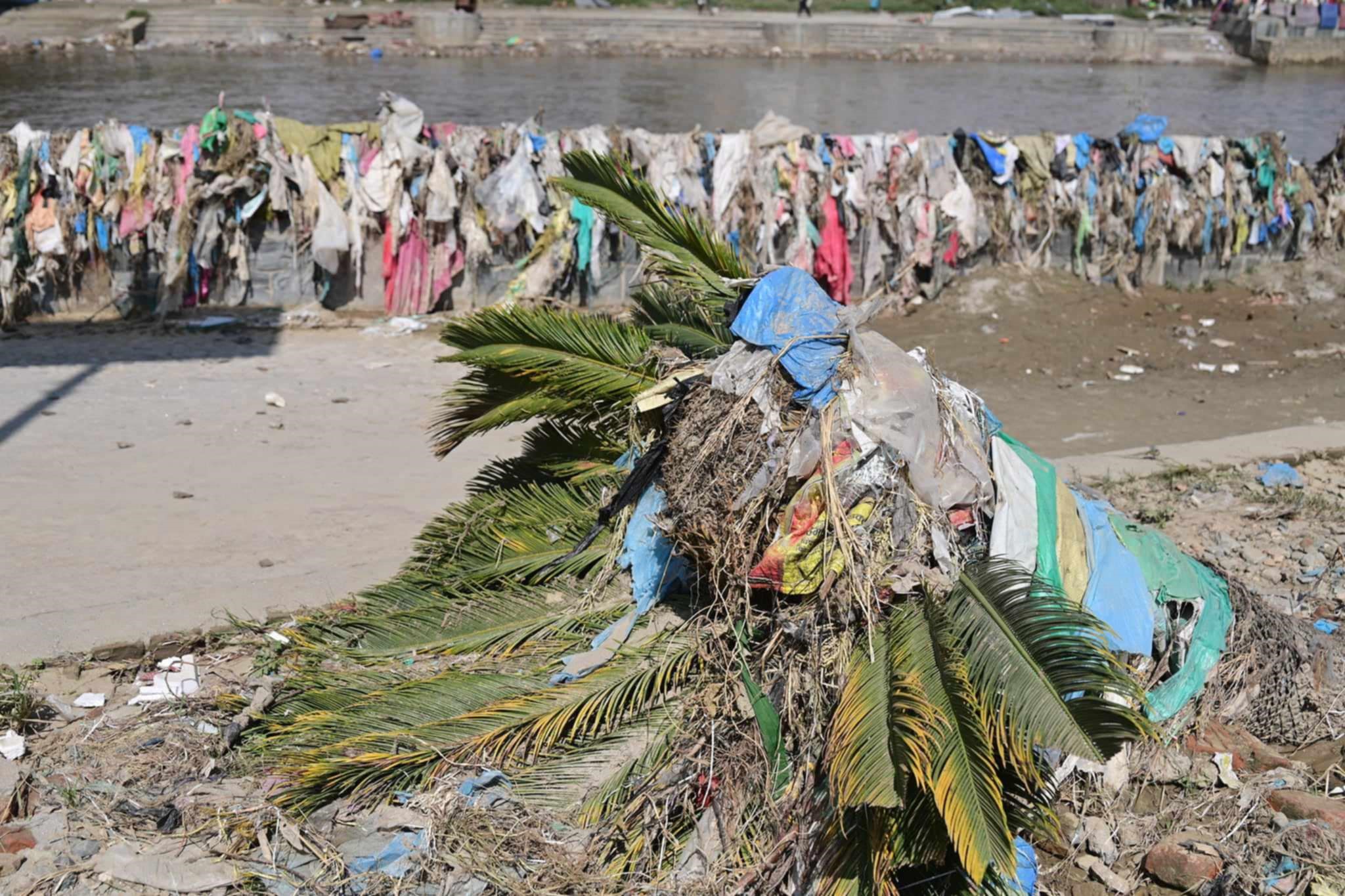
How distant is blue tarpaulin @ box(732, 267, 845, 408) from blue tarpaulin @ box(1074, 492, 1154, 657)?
1160 mm

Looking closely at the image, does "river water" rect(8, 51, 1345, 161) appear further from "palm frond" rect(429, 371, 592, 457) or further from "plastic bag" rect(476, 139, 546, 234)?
"palm frond" rect(429, 371, 592, 457)

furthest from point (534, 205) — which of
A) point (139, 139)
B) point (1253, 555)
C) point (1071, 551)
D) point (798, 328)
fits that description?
point (1071, 551)

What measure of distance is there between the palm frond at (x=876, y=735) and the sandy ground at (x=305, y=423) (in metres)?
2.73

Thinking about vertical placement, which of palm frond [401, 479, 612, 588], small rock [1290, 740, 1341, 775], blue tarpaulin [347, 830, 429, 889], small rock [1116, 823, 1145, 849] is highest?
palm frond [401, 479, 612, 588]

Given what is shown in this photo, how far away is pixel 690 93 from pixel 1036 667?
23576 mm

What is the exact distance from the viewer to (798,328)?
169 inches

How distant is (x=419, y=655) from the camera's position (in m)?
4.61

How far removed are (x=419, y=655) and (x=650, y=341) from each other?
149 cm

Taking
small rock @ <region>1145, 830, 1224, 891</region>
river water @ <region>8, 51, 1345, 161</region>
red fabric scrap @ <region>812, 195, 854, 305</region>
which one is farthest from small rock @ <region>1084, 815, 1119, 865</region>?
river water @ <region>8, 51, 1345, 161</region>

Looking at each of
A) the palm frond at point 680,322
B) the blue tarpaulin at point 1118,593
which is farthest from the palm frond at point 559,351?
the blue tarpaulin at point 1118,593

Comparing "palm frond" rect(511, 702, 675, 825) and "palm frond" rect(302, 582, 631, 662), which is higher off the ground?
"palm frond" rect(302, 582, 631, 662)

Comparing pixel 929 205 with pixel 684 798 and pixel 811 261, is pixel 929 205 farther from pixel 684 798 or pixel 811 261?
pixel 684 798

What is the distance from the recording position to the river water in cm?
2230

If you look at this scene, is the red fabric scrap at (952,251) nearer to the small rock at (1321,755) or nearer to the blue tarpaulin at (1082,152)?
the blue tarpaulin at (1082,152)
